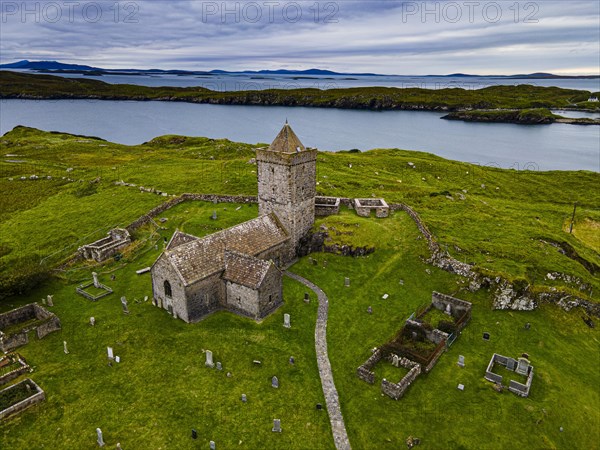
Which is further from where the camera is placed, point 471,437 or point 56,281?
point 56,281

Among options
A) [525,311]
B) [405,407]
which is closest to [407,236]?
[525,311]

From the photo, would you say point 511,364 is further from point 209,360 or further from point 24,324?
point 24,324

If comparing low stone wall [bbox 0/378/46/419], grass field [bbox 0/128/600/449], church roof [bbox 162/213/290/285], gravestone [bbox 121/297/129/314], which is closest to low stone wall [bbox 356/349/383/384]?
grass field [bbox 0/128/600/449]

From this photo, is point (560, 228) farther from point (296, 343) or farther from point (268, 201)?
point (296, 343)

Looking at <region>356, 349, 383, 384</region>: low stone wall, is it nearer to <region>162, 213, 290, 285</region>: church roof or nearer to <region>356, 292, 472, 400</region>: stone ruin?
<region>356, 292, 472, 400</region>: stone ruin

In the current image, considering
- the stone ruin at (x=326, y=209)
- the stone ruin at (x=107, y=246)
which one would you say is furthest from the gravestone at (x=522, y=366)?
the stone ruin at (x=107, y=246)

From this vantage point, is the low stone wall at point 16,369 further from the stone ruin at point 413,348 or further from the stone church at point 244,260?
the stone ruin at point 413,348

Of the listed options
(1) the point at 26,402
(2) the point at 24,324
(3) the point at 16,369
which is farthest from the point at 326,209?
(1) the point at 26,402
